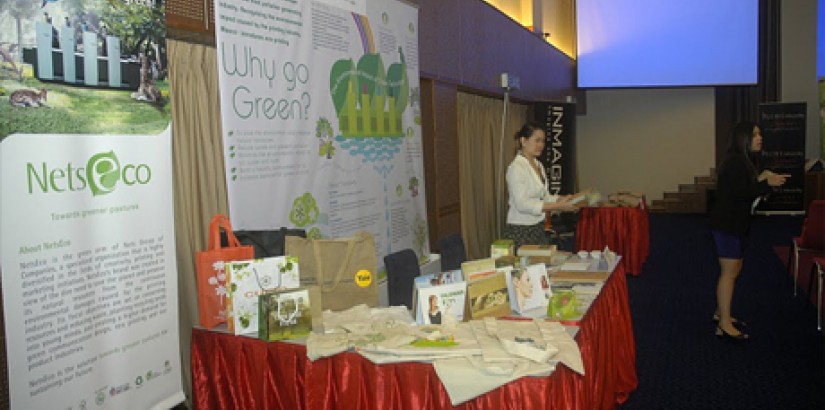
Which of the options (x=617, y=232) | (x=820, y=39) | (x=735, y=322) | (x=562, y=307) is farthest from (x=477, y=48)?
(x=820, y=39)

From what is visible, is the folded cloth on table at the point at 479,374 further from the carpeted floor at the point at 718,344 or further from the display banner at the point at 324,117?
the carpeted floor at the point at 718,344

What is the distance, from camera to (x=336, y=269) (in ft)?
8.24

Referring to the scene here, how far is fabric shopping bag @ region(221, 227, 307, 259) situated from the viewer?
2561mm

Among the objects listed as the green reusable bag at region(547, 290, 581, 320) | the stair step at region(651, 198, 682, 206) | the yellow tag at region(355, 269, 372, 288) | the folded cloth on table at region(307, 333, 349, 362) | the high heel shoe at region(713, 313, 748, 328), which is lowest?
the high heel shoe at region(713, 313, 748, 328)

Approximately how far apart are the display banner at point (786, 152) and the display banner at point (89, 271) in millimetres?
10478

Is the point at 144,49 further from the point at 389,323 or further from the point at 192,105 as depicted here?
the point at 389,323

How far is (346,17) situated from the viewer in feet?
12.0

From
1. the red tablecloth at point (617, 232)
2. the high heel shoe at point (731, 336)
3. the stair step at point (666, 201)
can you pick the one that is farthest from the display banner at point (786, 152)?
the high heel shoe at point (731, 336)

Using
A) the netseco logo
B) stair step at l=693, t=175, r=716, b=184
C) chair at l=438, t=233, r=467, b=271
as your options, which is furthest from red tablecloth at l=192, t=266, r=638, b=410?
stair step at l=693, t=175, r=716, b=184

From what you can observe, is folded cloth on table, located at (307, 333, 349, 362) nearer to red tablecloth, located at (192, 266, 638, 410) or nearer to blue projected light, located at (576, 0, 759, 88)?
red tablecloth, located at (192, 266, 638, 410)

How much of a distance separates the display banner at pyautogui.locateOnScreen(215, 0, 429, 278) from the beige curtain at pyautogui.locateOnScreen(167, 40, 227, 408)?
2.2 inches

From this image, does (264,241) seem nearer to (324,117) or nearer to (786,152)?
(324,117)

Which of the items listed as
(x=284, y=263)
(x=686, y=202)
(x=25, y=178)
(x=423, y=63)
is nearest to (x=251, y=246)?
(x=284, y=263)

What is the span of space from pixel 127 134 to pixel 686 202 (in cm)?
1090
